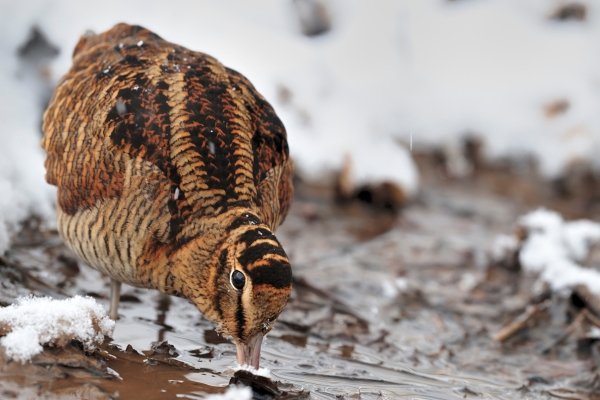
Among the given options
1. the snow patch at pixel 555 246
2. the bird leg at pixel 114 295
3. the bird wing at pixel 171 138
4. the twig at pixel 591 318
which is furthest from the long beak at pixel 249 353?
the snow patch at pixel 555 246

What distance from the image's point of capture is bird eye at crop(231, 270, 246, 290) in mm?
3223

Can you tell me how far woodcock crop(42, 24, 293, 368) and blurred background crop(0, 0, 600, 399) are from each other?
15.6 inches

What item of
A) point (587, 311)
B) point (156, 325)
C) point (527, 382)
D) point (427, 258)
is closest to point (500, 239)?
point (427, 258)

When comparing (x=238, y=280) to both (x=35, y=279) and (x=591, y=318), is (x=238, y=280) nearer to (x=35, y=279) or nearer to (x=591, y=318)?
(x=35, y=279)

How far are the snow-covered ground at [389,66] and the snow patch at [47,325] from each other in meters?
3.24

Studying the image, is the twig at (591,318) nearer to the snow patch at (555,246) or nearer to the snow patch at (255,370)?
the snow patch at (555,246)

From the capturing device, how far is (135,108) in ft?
12.6

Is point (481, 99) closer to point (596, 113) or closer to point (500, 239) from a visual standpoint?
point (596, 113)

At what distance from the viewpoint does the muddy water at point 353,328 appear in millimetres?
3256

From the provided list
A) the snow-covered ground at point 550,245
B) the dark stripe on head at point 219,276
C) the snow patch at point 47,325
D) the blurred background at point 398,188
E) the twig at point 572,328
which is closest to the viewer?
the snow patch at point 47,325

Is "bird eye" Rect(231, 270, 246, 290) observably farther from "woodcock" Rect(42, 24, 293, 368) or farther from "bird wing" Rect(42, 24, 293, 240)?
"bird wing" Rect(42, 24, 293, 240)

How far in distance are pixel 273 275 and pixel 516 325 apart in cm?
271

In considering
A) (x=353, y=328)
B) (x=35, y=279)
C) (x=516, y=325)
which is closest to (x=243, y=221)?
(x=35, y=279)

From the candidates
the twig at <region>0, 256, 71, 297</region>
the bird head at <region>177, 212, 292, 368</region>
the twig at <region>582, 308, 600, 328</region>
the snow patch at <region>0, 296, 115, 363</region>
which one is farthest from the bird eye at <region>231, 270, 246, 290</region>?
the twig at <region>582, 308, 600, 328</region>
